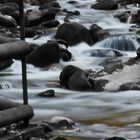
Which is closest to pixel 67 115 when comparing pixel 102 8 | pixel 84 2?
pixel 102 8

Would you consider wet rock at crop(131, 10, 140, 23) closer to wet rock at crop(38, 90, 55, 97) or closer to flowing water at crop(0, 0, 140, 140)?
flowing water at crop(0, 0, 140, 140)

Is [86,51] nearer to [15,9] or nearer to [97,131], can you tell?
[15,9]

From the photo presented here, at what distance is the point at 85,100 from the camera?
11.1 m

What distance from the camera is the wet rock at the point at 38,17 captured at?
2203 cm

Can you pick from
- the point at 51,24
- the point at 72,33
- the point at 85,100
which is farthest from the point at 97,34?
the point at 85,100

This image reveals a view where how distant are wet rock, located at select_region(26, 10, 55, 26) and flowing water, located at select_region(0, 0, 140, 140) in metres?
2.69

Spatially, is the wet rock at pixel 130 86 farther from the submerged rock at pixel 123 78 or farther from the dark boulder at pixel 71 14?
the dark boulder at pixel 71 14

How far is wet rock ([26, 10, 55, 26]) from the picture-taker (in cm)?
2203

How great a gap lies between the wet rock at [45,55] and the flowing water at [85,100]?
232mm

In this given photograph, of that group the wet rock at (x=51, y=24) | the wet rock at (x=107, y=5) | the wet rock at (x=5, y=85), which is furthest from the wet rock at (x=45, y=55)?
the wet rock at (x=107, y=5)

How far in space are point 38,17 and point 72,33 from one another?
4280 millimetres

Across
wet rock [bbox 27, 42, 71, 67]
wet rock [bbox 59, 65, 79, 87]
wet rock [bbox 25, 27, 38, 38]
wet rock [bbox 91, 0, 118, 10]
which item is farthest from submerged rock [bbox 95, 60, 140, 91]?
wet rock [bbox 91, 0, 118, 10]

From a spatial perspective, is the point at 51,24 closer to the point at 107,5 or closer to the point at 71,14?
the point at 71,14

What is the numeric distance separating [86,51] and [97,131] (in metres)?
10.4
